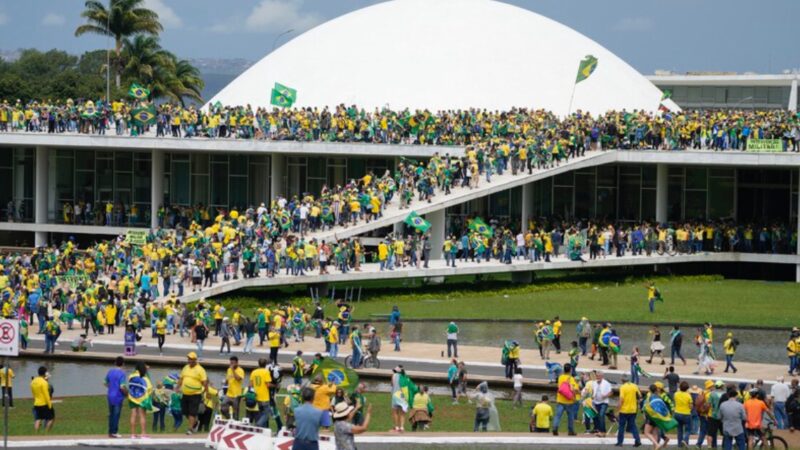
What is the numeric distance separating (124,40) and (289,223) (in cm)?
4140

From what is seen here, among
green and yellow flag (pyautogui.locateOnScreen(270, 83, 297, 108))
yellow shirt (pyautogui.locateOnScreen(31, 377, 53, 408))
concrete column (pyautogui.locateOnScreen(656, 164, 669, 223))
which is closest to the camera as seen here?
yellow shirt (pyautogui.locateOnScreen(31, 377, 53, 408))

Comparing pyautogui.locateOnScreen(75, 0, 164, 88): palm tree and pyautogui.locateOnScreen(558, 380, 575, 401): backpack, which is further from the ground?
pyautogui.locateOnScreen(75, 0, 164, 88): palm tree

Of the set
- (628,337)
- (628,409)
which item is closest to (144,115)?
(628,337)

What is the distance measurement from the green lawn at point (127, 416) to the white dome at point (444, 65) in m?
34.4

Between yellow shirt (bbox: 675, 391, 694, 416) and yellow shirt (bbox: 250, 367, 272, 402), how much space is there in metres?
6.10

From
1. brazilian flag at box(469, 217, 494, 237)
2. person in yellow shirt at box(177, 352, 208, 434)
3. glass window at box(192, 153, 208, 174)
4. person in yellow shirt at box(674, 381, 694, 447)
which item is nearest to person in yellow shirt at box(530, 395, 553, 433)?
person in yellow shirt at box(674, 381, 694, 447)

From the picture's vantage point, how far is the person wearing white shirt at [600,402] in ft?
79.0

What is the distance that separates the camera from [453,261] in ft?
152

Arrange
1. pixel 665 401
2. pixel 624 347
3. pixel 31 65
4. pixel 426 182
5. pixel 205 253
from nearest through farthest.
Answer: pixel 665 401
pixel 624 347
pixel 205 253
pixel 426 182
pixel 31 65

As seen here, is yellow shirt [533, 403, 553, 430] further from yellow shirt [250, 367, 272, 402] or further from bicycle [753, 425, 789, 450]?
yellow shirt [250, 367, 272, 402]

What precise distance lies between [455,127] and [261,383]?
106ft

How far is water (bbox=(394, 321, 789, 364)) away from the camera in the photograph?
35.8 m

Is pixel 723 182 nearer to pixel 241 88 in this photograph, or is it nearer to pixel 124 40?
pixel 241 88

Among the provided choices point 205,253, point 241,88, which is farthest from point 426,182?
point 241,88
